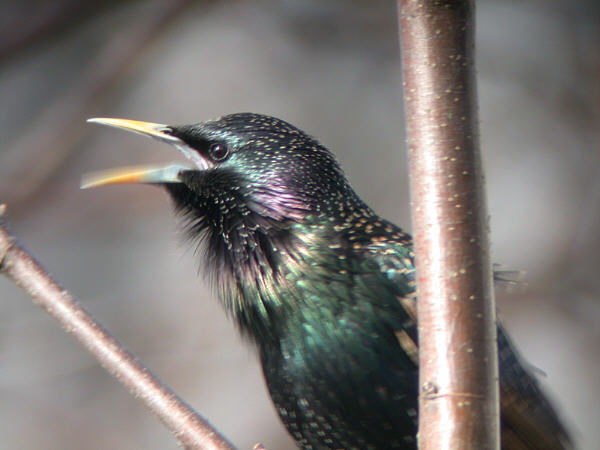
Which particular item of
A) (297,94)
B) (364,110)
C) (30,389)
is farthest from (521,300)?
(30,389)

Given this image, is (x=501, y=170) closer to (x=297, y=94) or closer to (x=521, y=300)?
(x=521, y=300)

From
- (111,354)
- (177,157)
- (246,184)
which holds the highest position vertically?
(177,157)

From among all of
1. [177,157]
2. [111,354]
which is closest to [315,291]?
[111,354]

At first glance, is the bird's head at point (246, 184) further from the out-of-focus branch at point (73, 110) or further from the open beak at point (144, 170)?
the out-of-focus branch at point (73, 110)

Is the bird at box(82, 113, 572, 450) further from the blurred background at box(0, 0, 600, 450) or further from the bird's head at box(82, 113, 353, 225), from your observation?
the blurred background at box(0, 0, 600, 450)

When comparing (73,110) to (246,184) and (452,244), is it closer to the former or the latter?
(246,184)
